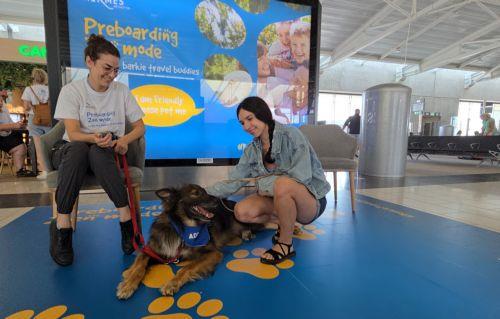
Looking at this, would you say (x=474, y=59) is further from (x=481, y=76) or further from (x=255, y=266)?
(x=255, y=266)

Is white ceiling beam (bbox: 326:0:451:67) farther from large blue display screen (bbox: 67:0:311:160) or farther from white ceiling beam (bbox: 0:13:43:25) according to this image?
white ceiling beam (bbox: 0:13:43:25)

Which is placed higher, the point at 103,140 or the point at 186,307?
the point at 103,140

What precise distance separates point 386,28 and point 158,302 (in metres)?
12.4

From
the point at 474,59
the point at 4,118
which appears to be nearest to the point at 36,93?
the point at 4,118

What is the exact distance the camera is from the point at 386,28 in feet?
34.3

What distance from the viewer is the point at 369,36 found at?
35.9 ft

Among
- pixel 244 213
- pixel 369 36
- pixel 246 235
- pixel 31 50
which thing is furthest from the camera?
pixel 369 36

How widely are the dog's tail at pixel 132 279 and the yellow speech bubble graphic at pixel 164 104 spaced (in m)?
2.18

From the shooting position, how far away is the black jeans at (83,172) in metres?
1.59

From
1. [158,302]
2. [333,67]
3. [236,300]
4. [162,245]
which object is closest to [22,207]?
[162,245]

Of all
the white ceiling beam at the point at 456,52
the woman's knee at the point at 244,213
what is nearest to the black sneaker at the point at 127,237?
the woman's knee at the point at 244,213

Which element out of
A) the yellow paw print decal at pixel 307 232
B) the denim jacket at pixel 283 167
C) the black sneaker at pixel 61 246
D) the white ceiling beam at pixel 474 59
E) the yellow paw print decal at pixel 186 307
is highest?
the white ceiling beam at pixel 474 59

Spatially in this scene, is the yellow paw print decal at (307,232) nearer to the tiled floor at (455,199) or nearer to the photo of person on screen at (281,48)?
the tiled floor at (455,199)

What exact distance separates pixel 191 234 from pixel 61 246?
2.64ft
